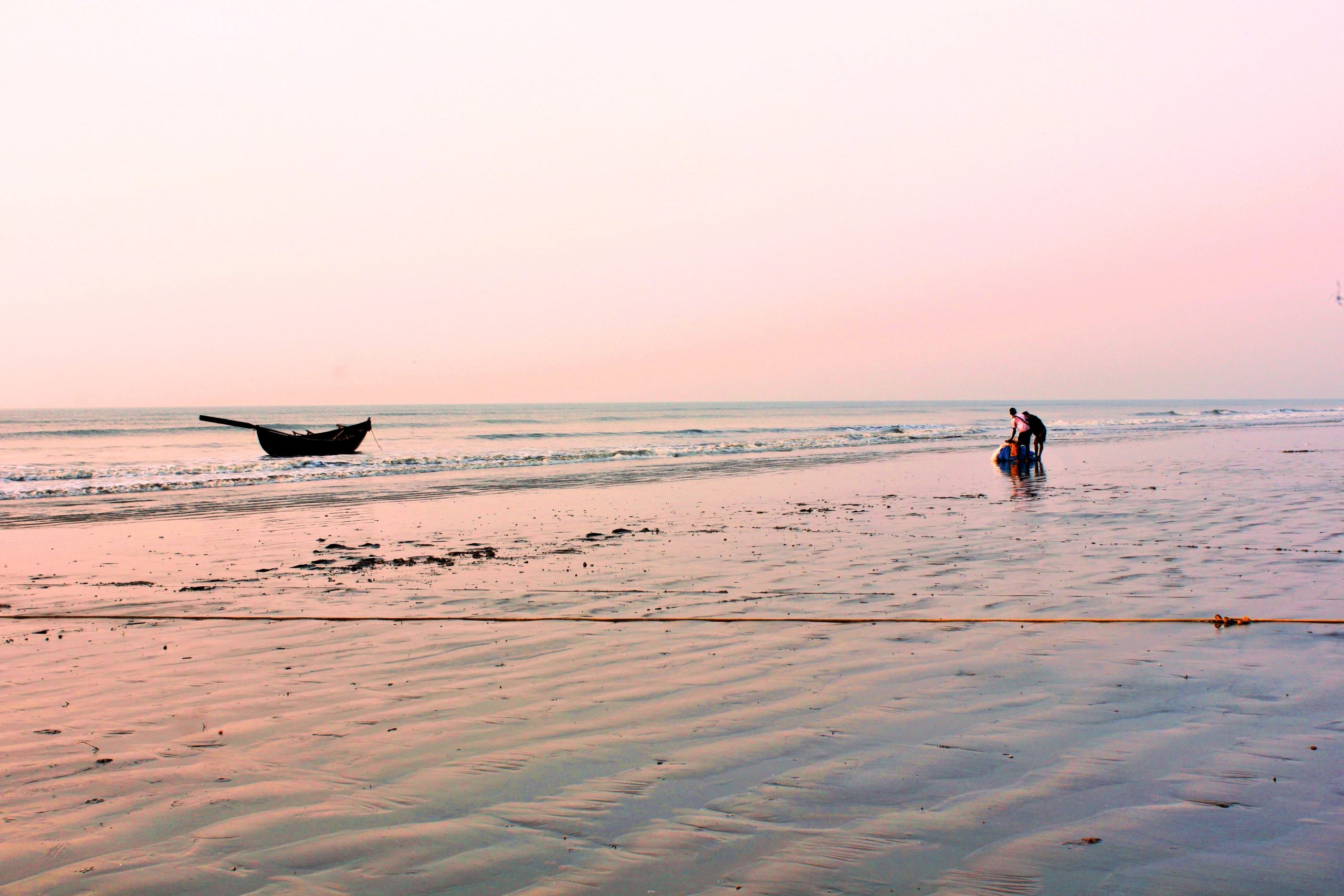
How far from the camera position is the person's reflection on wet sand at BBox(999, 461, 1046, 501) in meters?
15.0

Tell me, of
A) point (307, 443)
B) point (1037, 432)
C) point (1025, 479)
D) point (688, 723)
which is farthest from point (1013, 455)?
point (307, 443)

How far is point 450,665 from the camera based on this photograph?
5691 millimetres

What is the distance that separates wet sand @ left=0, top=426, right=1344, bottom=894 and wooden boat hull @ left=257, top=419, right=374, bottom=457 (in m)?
23.7

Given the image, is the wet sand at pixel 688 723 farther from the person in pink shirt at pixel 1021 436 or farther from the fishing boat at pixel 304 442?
the fishing boat at pixel 304 442

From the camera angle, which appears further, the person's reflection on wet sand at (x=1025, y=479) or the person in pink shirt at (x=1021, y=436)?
the person in pink shirt at (x=1021, y=436)

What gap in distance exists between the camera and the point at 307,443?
1283 inches

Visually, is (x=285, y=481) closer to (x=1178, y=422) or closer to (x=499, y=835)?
(x=499, y=835)

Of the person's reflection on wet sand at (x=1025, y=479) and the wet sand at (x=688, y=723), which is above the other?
the person's reflection on wet sand at (x=1025, y=479)

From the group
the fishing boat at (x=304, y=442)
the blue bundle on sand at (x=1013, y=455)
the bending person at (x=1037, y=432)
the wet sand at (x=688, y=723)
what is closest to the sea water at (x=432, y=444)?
the fishing boat at (x=304, y=442)

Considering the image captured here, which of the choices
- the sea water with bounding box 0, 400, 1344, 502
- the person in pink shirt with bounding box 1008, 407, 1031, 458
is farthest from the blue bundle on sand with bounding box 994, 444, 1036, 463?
the sea water with bounding box 0, 400, 1344, 502

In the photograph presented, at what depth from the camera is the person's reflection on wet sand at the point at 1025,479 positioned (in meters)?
15.0

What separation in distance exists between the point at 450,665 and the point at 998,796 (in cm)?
357

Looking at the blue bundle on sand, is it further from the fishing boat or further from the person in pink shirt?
the fishing boat

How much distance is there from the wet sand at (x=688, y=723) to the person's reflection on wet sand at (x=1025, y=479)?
16.3 feet
